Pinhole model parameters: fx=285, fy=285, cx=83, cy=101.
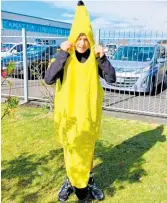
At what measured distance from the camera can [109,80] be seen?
290 cm

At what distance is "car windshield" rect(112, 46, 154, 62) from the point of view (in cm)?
882

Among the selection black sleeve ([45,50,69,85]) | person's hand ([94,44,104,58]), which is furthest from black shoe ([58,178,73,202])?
person's hand ([94,44,104,58])

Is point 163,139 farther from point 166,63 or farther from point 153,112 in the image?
point 166,63

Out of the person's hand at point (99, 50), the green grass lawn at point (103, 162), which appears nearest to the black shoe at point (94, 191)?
the green grass lawn at point (103, 162)

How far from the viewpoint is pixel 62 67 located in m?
2.76

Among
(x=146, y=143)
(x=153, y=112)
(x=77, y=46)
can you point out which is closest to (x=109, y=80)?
(x=77, y=46)

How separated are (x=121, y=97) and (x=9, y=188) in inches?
219

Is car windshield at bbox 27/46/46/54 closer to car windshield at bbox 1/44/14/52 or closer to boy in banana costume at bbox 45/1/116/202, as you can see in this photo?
car windshield at bbox 1/44/14/52

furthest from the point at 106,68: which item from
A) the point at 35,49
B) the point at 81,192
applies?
the point at 35,49

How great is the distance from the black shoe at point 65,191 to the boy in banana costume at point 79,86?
0.38 meters

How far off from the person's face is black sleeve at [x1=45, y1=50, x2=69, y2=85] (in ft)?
0.44

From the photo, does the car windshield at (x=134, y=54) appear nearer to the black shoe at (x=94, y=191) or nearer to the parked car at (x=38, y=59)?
the parked car at (x=38, y=59)

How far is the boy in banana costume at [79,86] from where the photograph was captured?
9.10ft

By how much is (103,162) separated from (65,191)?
3.52 ft
